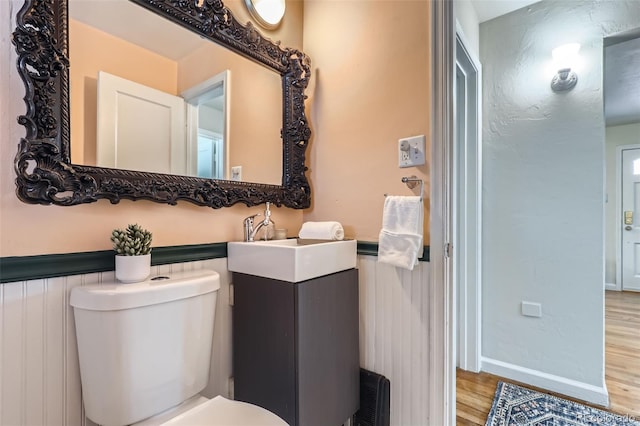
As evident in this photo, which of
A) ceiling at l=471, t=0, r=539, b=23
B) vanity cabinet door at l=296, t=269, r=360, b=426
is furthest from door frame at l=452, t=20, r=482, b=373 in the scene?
vanity cabinet door at l=296, t=269, r=360, b=426

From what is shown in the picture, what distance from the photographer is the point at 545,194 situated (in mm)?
1965

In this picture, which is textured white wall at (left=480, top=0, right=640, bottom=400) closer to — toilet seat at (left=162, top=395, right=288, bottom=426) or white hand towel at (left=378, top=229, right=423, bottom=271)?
white hand towel at (left=378, top=229, right=423, bottom=271)

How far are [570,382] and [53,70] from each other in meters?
2.83

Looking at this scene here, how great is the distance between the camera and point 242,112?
1388mm

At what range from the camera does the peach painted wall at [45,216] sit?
31.4 inches

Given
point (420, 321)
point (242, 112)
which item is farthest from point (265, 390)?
point (242, 112)

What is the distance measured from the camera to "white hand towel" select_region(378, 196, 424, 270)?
3.80 ft

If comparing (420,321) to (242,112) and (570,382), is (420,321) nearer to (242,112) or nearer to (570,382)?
(242,112)

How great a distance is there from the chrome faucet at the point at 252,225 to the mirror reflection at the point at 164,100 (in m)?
0.17

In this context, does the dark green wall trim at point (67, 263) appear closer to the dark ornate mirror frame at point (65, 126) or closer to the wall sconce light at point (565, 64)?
the dark ornate mirror frame at point (65, 126)

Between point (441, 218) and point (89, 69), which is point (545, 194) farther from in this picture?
point (89, 69)

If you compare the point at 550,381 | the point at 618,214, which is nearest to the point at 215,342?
the point at 550,381

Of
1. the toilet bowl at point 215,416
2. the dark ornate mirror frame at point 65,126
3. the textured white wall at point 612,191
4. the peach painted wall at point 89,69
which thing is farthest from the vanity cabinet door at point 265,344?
the textured white wall at point 612,191

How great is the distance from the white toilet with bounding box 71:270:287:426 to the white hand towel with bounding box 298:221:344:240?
0.53 meters
